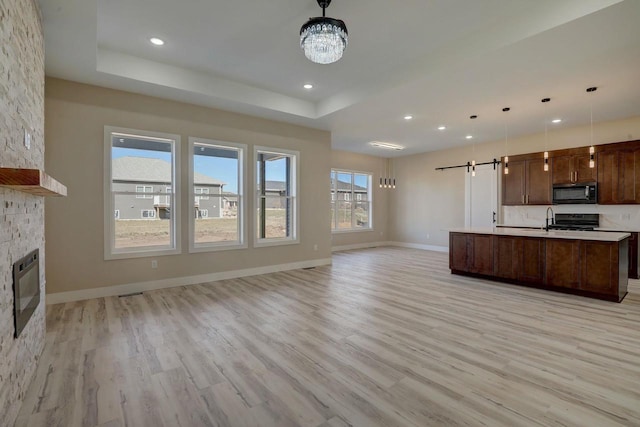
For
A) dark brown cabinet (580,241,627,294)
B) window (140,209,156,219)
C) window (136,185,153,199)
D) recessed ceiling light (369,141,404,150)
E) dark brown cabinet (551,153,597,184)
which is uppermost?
recessed ceiling light (369,141,404,150)

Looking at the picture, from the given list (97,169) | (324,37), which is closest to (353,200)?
(97,169)

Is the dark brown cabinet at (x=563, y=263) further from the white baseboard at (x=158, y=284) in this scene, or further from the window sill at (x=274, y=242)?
the window sill at (x=274, y=242)

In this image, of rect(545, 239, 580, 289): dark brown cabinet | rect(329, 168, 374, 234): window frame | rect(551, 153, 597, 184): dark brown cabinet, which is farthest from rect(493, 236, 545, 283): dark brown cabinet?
rect(329, 168, 374, 234): window frame

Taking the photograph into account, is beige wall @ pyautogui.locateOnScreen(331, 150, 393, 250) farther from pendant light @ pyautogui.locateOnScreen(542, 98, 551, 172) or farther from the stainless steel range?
the stainless steel range

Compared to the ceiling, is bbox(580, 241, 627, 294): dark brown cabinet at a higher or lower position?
lower

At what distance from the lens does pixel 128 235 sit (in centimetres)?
473

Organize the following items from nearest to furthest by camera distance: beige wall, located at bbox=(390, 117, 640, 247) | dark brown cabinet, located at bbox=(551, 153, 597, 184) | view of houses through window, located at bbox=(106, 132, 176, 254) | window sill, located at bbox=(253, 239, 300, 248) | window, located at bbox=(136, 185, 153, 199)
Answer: view of houses through window, located at bbox=(106, 132, 176, 254) < window, located at bbox=(136, 185, 153, 199) < window sill, located at bbox=(253, 239, 300, 248) < dark brown cabinet, located at bbox=(551, 153, 597, 184) < beige wall, located at bbox=(390, 117, 640, 247)

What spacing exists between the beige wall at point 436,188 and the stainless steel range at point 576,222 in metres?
1.56

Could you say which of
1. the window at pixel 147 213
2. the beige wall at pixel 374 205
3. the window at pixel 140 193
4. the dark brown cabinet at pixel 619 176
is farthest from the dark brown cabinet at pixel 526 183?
the window at pixel 147 213

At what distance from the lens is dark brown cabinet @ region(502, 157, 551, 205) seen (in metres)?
6.88

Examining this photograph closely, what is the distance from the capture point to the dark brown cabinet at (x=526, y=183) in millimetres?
6883

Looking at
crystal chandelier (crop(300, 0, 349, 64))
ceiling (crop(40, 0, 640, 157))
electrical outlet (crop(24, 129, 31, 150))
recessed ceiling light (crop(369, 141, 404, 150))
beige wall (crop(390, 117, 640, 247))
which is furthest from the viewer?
recessed ceiling light (crop(369, 141, 404, 150))

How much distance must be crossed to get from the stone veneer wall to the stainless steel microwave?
28.0 feet

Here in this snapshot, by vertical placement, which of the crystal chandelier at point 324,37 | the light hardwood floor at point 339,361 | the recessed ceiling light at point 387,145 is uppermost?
the recessed ceiling light at point 387,145
